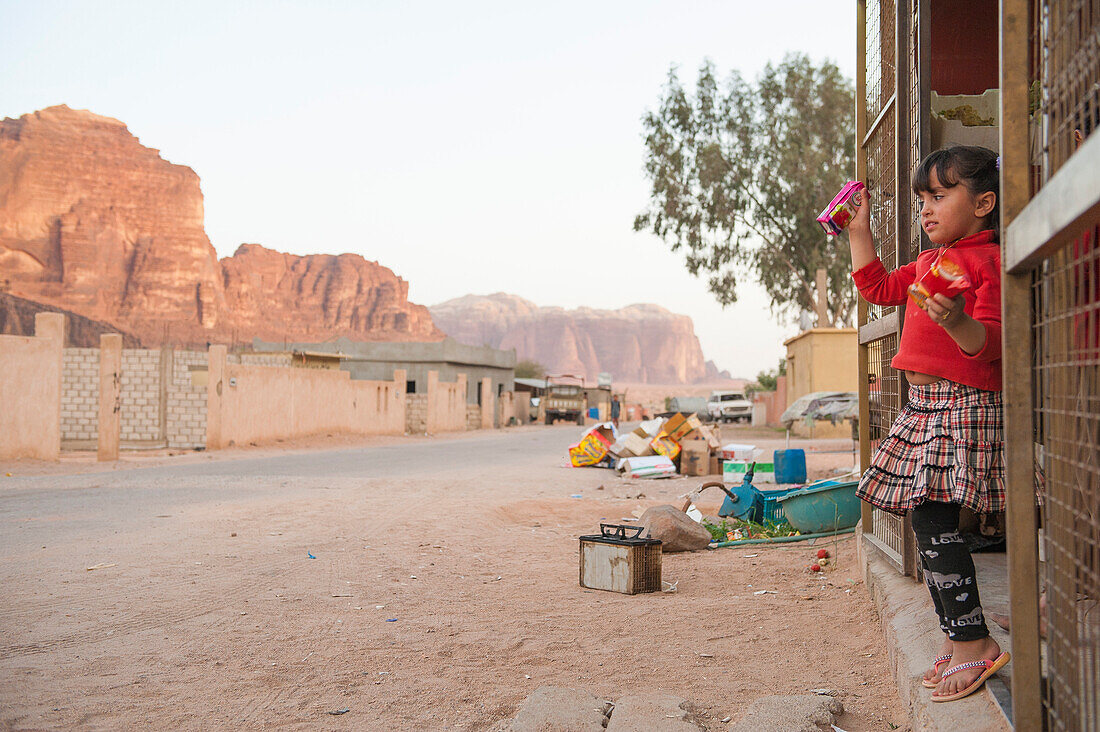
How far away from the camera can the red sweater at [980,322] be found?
2229 millimetres

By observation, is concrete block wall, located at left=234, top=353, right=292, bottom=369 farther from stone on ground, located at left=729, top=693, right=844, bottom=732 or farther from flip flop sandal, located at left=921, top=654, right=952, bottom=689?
flip flop sandal, located at left=921, top=654, right=952, bottom=689

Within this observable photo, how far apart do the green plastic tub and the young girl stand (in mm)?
3820

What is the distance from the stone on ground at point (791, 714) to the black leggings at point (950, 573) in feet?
2.01

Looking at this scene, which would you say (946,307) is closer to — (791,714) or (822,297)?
(791,714)

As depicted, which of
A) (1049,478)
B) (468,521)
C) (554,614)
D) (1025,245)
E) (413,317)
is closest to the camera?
(1025,245)

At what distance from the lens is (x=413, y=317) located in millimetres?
110188

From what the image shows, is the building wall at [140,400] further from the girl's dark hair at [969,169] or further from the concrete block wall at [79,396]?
the girl's dark hair at [969,169]

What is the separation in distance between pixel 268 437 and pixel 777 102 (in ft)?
71.6

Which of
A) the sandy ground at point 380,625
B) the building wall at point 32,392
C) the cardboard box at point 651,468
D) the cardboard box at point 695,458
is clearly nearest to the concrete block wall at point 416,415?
the building wall at point 32,392

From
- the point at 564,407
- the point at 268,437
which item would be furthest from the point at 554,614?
the point at 564,407

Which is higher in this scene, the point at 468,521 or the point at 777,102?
the point at 777,102

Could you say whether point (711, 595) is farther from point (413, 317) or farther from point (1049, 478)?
point (413, 317)

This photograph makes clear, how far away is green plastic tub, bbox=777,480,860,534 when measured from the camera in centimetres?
615

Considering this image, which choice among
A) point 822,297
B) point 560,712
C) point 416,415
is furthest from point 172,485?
point 416,415
